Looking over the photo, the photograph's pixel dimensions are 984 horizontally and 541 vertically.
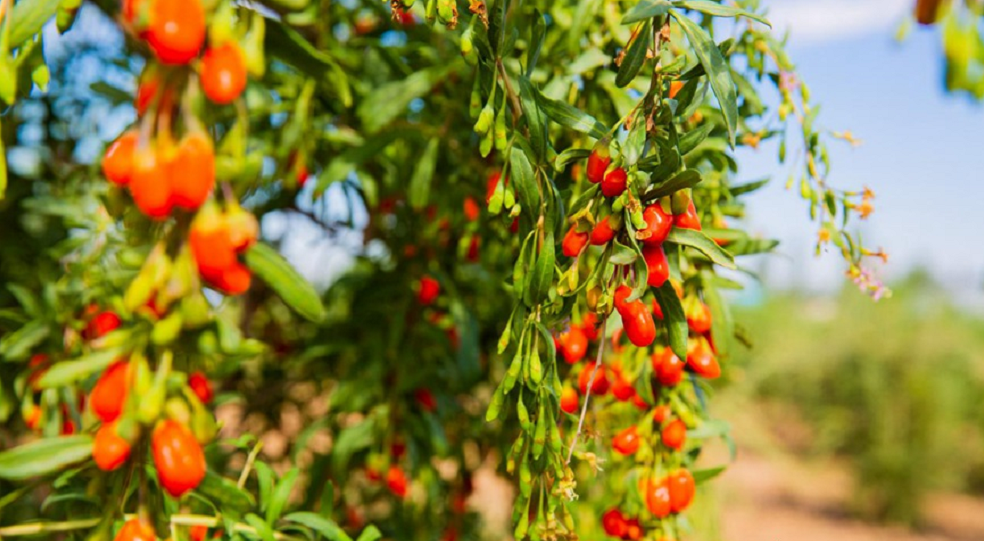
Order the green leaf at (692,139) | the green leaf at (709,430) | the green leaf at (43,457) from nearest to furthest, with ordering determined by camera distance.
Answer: the green leaf at (43,457), the green leaf at (692,139), the green leaf at (709,430)

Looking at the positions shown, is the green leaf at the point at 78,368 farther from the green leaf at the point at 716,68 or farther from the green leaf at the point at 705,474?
the green leaf at the point at 705,474

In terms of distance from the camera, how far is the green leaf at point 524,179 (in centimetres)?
71

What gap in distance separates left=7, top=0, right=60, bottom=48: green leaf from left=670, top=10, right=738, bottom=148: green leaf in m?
0.50

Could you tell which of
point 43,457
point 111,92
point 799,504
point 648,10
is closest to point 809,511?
point 799,504

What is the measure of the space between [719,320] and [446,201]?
0.50 meters

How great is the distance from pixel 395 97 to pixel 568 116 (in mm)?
427

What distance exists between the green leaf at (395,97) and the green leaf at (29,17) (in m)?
0.49

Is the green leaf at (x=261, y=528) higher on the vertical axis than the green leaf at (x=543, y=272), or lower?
lower

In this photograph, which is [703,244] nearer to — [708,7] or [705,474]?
[708,7]

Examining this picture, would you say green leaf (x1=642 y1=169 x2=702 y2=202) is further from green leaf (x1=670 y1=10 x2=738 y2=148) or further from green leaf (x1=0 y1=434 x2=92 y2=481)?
green leaf (x1=0 y1=434 x2=92 y2=481)

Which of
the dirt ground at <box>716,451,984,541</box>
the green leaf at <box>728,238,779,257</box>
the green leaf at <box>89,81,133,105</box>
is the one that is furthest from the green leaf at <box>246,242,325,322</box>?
the dirt ground at <box>716,451,984,541</box>

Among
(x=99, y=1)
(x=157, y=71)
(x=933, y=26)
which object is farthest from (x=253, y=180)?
(x=99, y=1)

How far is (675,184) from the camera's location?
2.10ft

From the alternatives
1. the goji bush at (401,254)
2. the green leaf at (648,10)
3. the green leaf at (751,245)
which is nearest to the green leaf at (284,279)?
the goji bush at (401,254)
